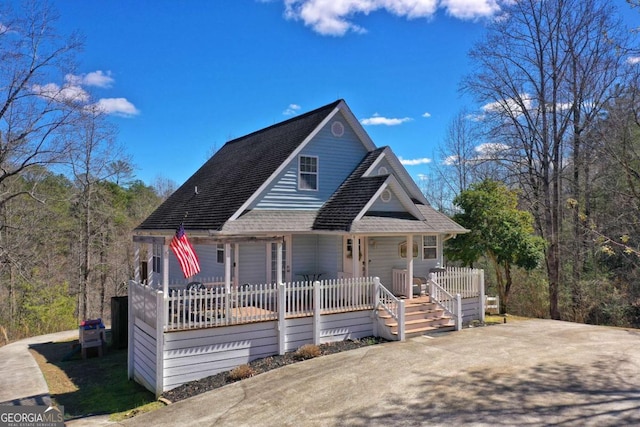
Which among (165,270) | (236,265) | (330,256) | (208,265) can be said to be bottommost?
(208,265)

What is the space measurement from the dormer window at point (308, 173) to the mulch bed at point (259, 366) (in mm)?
5848

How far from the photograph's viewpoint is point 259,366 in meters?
10.6


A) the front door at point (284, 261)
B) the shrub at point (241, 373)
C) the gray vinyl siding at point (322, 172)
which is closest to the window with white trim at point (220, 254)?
the front door at point (284, 261)

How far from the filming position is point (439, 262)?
16953 mm

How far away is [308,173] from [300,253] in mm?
2956

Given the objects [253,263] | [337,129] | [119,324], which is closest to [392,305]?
[253,263]

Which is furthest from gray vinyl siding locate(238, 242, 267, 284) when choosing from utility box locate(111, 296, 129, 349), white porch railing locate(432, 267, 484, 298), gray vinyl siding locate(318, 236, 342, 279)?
white porch railing locate(432, 267, 484, 298)

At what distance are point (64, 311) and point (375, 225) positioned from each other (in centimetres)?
2092

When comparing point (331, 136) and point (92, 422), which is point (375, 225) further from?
point (92, 422)

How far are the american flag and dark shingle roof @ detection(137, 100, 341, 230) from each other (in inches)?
106

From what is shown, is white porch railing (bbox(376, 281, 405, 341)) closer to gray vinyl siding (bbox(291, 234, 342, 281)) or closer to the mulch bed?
the mulch bed

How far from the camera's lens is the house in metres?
10.7

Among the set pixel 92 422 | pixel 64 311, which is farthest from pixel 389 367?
pixel 64 311

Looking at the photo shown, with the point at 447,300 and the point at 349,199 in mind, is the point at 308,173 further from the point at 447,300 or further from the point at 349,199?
the point at 447,300
